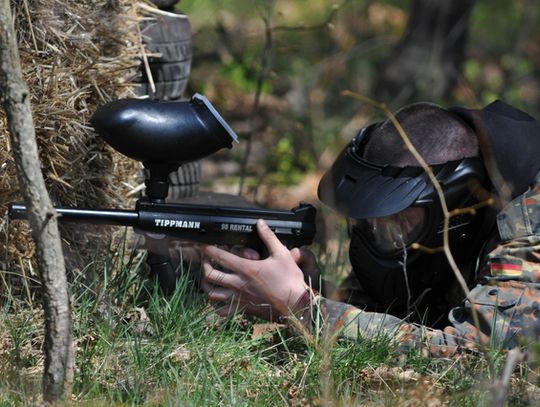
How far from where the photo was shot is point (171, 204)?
375 centimetres

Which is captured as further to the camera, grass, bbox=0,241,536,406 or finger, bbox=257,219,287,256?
finger, bbox=257,219,287,256

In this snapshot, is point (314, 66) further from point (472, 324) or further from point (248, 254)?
point (472, 324)

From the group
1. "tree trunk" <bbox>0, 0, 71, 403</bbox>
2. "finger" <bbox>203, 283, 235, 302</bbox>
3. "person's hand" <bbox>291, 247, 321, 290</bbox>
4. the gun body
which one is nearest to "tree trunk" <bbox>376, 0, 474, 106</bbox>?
"person's hand" <bbox>291, 247, 321, 290</bbox>

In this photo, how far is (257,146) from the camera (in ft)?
29.6

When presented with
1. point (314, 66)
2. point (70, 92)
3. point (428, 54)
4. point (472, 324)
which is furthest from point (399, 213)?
point (314, 66)

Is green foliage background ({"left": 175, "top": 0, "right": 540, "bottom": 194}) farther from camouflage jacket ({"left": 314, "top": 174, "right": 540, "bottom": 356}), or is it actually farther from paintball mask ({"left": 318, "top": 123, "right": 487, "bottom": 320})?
camouflage jacket ({"left": 314, "top": 174, "right": 540, "bottom": 356})

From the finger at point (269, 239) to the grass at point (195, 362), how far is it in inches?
12.8

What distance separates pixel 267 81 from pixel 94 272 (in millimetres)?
5094

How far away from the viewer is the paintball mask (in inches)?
143

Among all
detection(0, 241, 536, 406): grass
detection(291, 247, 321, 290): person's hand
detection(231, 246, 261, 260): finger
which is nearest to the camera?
detection(0, 241, 536, 406): grass

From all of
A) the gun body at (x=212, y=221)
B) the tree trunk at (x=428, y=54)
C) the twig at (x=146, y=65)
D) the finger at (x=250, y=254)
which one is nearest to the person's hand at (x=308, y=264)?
the gun body at (x=212, y=221)

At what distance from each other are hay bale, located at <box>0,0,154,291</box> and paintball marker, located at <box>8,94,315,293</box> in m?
0.33

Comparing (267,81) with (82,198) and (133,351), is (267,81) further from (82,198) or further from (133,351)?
(133,351)

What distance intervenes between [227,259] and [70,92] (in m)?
0.96
